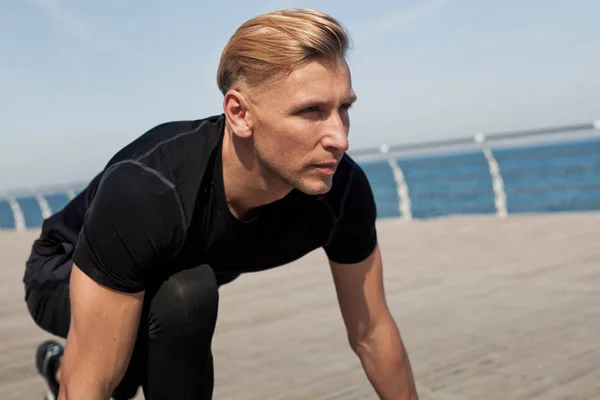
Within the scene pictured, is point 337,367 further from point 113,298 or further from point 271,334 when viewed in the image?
point 113,298

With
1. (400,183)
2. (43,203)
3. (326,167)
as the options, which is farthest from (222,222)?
(43,203)

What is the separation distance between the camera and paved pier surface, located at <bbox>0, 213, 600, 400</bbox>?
3.22 metres

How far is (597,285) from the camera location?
496 centimetres

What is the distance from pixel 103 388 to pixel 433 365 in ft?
5.64

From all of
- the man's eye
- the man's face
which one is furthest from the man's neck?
the man's eye

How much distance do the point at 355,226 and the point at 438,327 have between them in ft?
6.31

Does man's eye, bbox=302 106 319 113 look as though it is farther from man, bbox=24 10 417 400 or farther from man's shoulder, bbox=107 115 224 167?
man's shoulder, bbox=107 115 224 167

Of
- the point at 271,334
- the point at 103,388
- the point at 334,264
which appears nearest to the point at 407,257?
the point at 271,334

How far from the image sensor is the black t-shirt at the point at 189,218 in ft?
6.77

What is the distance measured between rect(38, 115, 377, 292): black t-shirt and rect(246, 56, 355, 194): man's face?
22 cm

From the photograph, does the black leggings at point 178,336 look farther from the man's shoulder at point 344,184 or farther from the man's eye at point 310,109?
the man's eye at point 310,109

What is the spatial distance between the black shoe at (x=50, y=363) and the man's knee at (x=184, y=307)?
2.67 feet

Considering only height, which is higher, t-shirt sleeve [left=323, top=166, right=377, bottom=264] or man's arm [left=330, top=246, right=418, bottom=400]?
t-shirt sleeve [left=323, top=166, right=377, bottom=264]

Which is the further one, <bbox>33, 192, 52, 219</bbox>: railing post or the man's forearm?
<bbox>33, 192, 52, 219</bbox>: railing post
